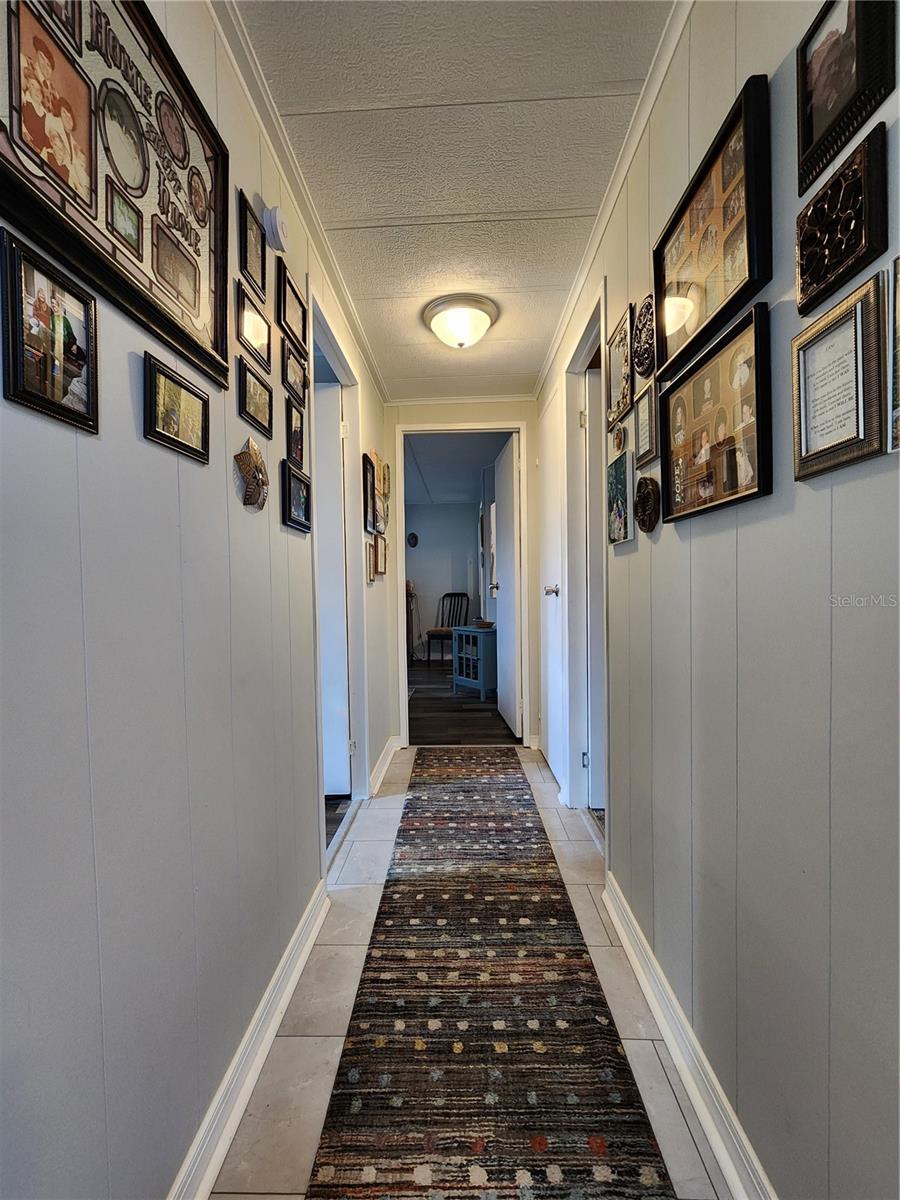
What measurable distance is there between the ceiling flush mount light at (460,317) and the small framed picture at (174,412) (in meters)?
1.58

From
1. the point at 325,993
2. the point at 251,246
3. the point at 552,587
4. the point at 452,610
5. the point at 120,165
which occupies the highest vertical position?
the point at 251,246

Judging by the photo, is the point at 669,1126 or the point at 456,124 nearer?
the point at 669,1126

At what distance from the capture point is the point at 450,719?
14.3 ft

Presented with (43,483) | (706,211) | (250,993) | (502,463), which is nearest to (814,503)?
(706,211)

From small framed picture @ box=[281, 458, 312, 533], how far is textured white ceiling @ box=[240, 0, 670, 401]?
35.0 inches

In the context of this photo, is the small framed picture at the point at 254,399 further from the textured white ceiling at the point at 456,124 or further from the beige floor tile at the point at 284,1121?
the beige floor tile at the point at 284,1121

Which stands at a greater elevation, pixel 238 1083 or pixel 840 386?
pixel 840 386

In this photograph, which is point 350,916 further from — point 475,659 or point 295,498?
point 475,659

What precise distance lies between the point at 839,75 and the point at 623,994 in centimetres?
183

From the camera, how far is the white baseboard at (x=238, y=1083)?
2.98 feet

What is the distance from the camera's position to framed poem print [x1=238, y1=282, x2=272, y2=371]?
120cm

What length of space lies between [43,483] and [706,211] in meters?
1.20

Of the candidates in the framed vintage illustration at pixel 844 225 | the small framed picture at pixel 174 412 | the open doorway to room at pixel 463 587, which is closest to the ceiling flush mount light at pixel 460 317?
the open doorway to room at pixel 463 587

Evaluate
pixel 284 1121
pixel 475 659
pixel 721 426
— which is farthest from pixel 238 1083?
pixel 475 659
